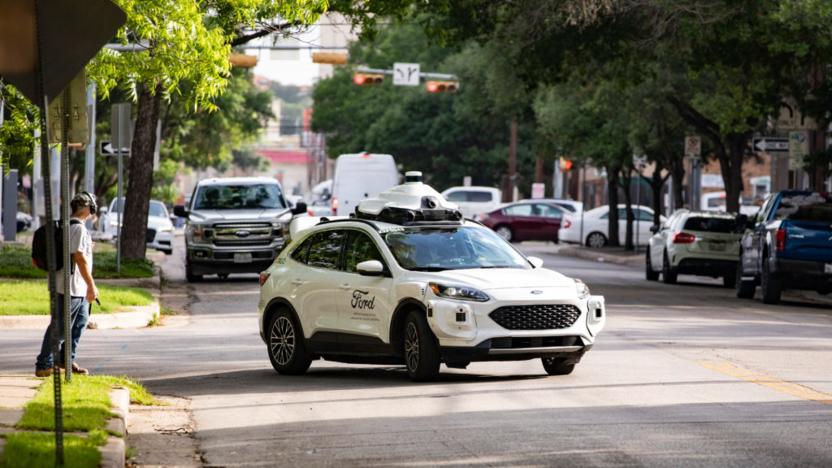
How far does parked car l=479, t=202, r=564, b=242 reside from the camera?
59.2m

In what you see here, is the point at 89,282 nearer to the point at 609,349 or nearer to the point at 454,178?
the point at 609,349

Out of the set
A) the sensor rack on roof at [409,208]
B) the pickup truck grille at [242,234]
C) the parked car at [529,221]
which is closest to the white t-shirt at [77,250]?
the sensor rack on roof at [409,208]

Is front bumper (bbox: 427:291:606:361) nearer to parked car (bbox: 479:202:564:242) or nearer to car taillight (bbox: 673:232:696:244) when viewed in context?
car taillight (bbox: 673:232:696:244)

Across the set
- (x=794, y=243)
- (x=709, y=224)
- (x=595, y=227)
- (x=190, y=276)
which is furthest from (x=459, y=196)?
(x=794, y=243)

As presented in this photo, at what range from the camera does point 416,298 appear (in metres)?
14.5

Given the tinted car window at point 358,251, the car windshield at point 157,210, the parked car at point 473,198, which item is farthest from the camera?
the parked car at point 473,198

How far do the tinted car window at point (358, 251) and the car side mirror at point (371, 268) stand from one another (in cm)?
26

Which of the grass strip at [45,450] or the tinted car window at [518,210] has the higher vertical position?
the grass strip at [45,450]

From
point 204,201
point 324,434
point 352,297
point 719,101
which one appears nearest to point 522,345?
point 352,297

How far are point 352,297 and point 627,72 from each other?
22.2 meters

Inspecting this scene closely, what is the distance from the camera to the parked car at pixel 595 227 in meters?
57.2

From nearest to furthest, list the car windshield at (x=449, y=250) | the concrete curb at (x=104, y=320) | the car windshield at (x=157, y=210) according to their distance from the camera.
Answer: the car windshield at (x=449, y=250), the concrete curb at (x=104, y=320), the car windshield at (x=157, y=210)

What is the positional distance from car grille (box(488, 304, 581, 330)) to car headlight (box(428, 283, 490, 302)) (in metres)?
0.18

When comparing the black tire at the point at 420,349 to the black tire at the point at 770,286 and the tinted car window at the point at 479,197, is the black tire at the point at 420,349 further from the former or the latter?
the tinted car window at the point at 479,197
